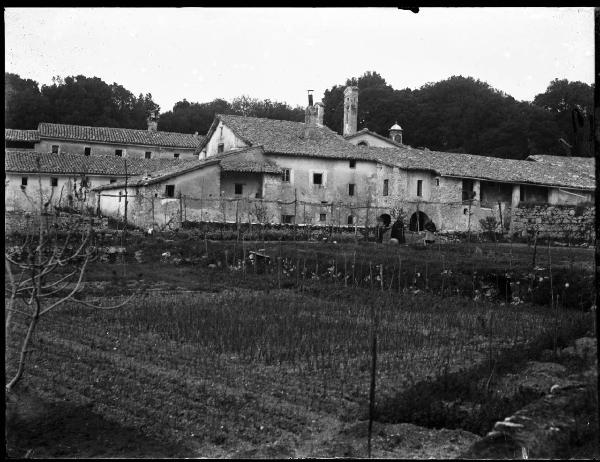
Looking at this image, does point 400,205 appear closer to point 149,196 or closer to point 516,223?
point 516,223

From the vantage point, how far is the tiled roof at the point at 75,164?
3350cm

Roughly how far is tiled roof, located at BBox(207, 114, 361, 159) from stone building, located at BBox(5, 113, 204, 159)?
5406 millimetres

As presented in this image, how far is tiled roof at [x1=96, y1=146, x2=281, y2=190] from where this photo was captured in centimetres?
3048

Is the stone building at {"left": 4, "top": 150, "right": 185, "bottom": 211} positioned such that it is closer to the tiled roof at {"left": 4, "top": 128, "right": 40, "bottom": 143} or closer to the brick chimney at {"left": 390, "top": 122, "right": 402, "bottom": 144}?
the tiled roof at {"left": 4, "top": 128, "right": 40, "bottom": 143}

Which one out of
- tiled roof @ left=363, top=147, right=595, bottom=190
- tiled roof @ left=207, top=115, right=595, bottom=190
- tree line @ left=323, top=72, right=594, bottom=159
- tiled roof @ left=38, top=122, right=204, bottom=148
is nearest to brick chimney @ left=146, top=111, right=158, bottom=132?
tiled roof @ left=38, top=122, right=204, bottom=148

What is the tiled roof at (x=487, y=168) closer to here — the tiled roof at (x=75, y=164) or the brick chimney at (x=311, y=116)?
the brick chimney at (x=311, y=116)

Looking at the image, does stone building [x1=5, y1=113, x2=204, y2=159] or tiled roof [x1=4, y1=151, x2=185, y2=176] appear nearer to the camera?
tiled roof [x1=4, y1=151, x2=185, y2=176]

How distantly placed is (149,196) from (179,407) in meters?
24.8

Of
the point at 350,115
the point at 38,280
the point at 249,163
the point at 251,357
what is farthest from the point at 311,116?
the point at 38,280

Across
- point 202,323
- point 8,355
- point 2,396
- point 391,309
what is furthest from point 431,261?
point 2,396

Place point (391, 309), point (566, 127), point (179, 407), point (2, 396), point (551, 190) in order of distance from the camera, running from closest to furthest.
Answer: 1. point (2, 396)
2. point (179, 407)
3. point (391, 309)
4. point (551, 190)
5. point (566, 127)

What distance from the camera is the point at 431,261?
1564cm

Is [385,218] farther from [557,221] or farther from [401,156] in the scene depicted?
[557,221]

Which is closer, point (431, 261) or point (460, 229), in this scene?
point (431, 261)
